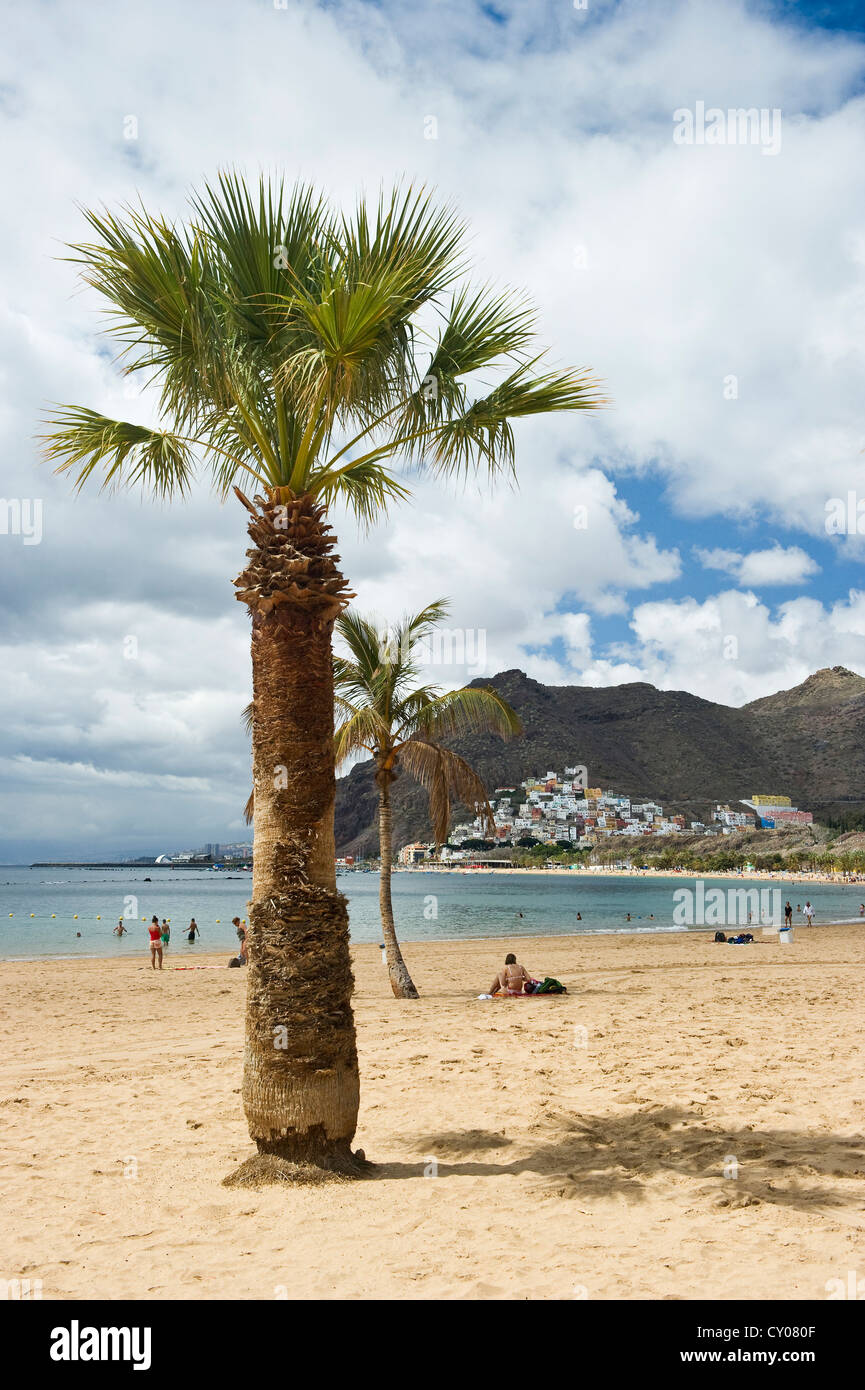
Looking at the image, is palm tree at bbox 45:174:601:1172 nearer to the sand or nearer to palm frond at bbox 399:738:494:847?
the sand

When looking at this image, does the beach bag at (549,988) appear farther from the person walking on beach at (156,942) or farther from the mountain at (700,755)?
the mountain at (700,755)

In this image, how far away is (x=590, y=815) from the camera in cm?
18912

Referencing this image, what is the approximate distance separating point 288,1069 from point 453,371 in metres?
4.49

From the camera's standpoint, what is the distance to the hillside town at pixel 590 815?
160000 mm

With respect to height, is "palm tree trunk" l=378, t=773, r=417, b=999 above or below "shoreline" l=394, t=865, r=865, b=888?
above

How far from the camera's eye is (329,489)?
6.43m

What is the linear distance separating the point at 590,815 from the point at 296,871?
189m

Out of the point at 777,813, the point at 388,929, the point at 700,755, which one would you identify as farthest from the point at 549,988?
the point at 700,755

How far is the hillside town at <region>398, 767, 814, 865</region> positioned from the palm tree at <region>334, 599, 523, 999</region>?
137715 mm

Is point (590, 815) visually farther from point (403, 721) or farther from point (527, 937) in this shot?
point (403, 721)

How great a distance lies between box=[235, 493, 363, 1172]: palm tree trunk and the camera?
509 centimetres

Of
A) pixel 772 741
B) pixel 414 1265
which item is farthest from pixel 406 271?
pixel 772 741

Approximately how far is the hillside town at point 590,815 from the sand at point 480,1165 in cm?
14313

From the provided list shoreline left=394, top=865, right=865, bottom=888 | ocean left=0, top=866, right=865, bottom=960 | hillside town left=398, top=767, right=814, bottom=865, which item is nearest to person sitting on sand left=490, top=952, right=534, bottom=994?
ocean left=0, top=866, right=865, bottom=960
